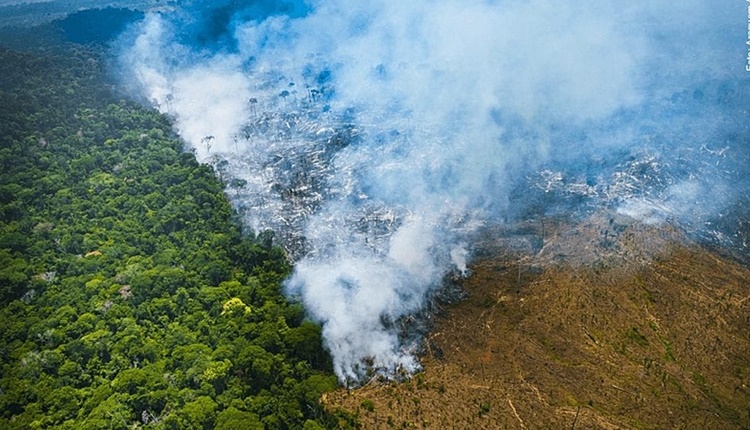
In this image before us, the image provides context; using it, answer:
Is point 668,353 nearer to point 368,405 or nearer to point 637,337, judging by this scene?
point 637,337

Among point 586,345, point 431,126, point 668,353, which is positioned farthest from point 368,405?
point 431,126

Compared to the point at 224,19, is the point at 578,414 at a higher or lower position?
lower

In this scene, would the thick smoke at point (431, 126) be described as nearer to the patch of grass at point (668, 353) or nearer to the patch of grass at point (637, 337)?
the patch of grass at point (637, 337)

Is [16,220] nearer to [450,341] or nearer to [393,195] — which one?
[393,195]

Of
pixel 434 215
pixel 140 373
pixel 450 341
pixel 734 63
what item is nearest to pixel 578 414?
pixel 450 341

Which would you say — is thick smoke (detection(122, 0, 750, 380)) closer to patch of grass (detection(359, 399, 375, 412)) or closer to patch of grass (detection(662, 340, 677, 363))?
patch of grass (detection(359, 399, 375, 412))

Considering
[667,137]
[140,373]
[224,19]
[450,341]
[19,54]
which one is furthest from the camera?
[224,19]

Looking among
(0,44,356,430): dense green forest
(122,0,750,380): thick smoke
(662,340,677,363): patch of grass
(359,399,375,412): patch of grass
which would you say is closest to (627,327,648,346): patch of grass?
(662,340,677,363): patch of grass
